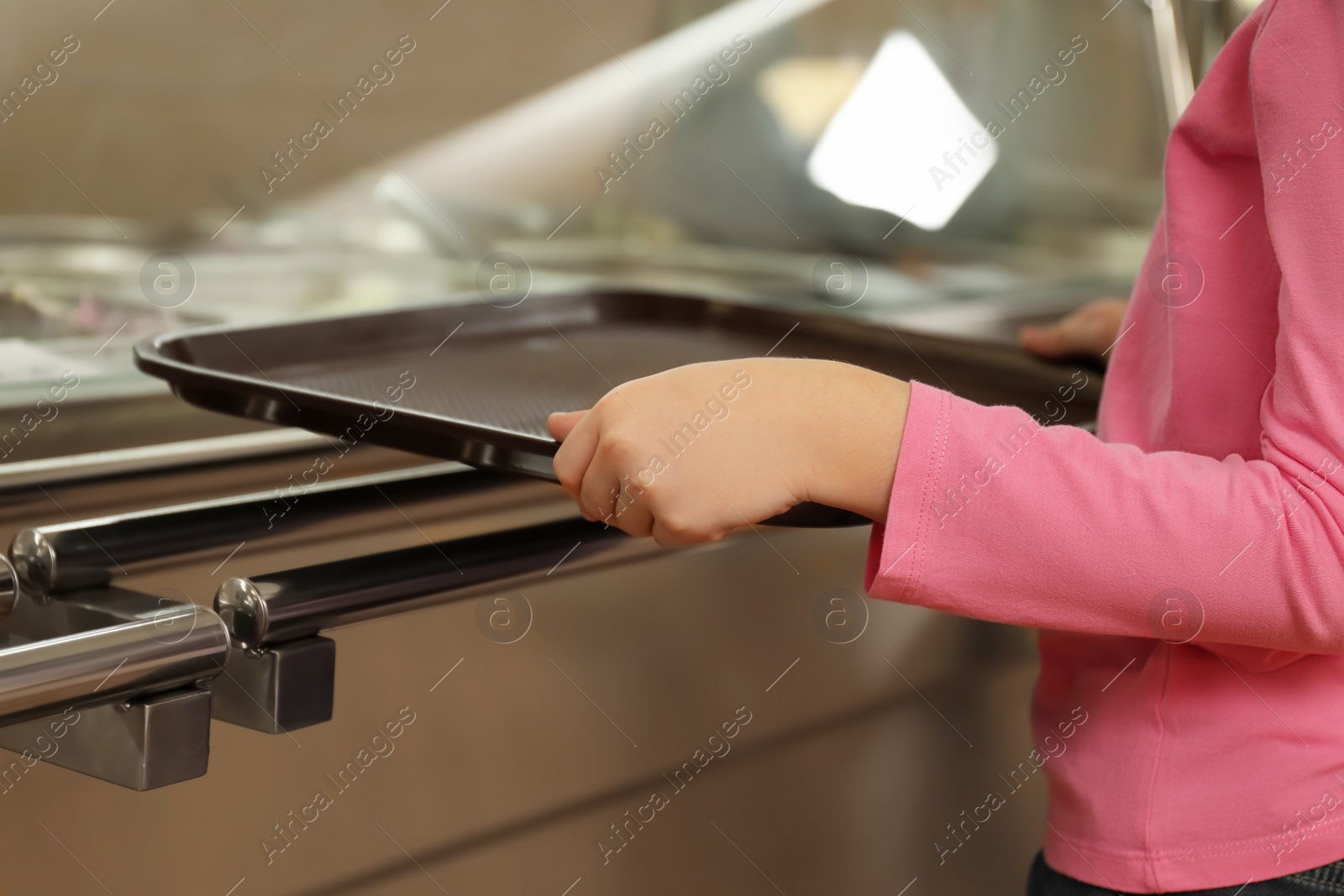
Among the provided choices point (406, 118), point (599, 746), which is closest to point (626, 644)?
point (599, 746)

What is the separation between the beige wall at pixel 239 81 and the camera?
1262 mm

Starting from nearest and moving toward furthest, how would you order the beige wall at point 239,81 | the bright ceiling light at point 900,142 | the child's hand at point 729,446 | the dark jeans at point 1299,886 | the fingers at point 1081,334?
the child's hand at point 729,446, the dark jeans at point 1299,886, the fingers at point 1081,334, the beige wall at point 239,81, the bright ceiling light at point 900,142

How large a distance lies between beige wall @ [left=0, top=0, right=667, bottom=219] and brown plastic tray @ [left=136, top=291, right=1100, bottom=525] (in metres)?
0.63

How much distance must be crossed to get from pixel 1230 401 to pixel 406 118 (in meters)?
1.10

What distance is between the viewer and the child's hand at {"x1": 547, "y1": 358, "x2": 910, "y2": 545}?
550mm

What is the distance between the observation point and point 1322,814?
2.22ft

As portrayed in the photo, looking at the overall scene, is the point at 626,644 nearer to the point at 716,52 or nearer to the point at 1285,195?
the point at 1285,195

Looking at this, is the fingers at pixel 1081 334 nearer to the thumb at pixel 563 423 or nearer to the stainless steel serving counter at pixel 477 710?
the stainless steel serving counter at pixel 477 710

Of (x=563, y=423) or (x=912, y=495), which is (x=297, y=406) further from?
(x=912, y=495)

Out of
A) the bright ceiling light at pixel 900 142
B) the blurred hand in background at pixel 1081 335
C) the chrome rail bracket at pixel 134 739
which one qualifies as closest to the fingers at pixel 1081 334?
the blurred hand in background at pixel 1081 335

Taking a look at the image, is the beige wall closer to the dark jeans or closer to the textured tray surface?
the textured tray surface

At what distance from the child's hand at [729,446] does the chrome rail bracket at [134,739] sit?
0.20 m

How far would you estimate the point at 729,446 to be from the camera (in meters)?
0.56

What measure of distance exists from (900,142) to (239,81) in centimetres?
84
